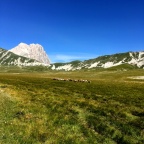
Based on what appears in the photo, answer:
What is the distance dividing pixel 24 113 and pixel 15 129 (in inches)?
206

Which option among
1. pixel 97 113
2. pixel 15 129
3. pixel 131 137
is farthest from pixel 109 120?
pixel 15 129

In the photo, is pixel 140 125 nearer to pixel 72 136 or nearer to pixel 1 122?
pixel 72 136

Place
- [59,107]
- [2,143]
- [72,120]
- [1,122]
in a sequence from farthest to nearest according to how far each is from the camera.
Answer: [59,107], [72,120], [1,122], [2,143]

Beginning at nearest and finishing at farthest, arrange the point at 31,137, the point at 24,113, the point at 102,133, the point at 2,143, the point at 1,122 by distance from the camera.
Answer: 1. the point at 2,143
2. the point at 31,137
3. the point at 102,133
4. the point at 1,122
5. the point at 24,113

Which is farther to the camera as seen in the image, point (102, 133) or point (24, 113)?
point (24, 113)

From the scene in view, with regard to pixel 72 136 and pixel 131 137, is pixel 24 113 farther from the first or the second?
pixel 131 137

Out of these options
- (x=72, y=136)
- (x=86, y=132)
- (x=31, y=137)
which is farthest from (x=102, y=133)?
(x=31, y=137)

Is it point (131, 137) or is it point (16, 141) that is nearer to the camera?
point (16, 141)

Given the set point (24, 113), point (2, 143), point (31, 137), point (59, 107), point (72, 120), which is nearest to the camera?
point (2, 143)

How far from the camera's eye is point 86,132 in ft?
61.1

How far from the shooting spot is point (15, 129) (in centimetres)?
1859

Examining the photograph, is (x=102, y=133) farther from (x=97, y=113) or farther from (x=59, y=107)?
(x=59, y=107)

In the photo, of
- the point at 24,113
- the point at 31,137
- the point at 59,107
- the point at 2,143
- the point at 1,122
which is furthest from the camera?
the point at 59,107

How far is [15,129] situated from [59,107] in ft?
32.4
